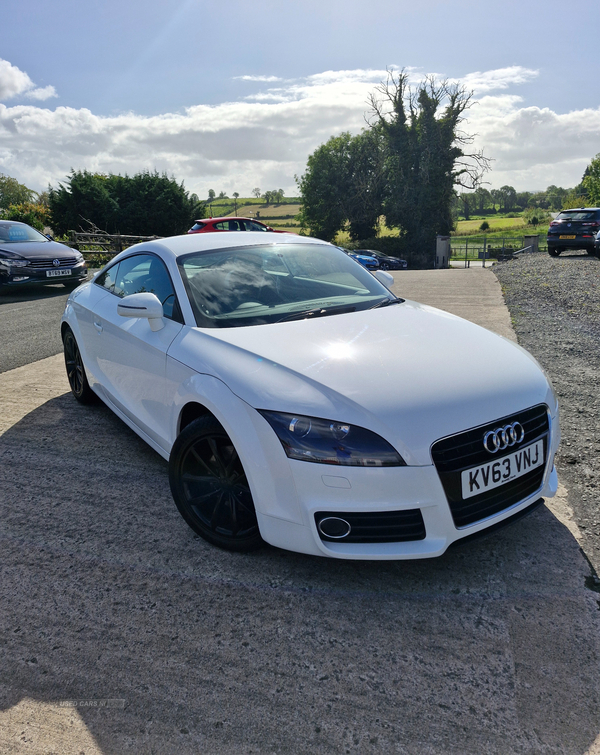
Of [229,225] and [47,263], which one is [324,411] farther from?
[229,225]

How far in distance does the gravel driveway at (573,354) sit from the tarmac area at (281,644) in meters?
0.21

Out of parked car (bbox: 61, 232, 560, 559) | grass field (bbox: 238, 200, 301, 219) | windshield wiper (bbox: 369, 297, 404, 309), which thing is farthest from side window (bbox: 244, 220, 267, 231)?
grass field (bbox: 238, 200, 301, 219)

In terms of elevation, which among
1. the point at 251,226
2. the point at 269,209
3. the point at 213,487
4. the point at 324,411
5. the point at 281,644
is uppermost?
the point at 269,209

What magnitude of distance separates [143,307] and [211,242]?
2.81ft

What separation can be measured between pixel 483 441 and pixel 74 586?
189cm

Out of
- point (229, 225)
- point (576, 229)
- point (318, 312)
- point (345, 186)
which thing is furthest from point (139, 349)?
point (345, 186)

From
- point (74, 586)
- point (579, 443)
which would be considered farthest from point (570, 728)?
point (579, 443)

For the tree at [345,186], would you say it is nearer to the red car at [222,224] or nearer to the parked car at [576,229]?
the parked car at [576,229]

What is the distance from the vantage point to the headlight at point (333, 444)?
2.17 meters

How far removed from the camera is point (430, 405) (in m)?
2.26

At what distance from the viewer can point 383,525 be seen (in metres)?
2.23

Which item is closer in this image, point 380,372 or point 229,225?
point 380,372

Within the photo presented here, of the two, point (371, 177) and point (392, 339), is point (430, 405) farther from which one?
point (371, 177)

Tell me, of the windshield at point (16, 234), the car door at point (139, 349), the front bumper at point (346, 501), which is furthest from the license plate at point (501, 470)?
the windshield at point (16, 234)
